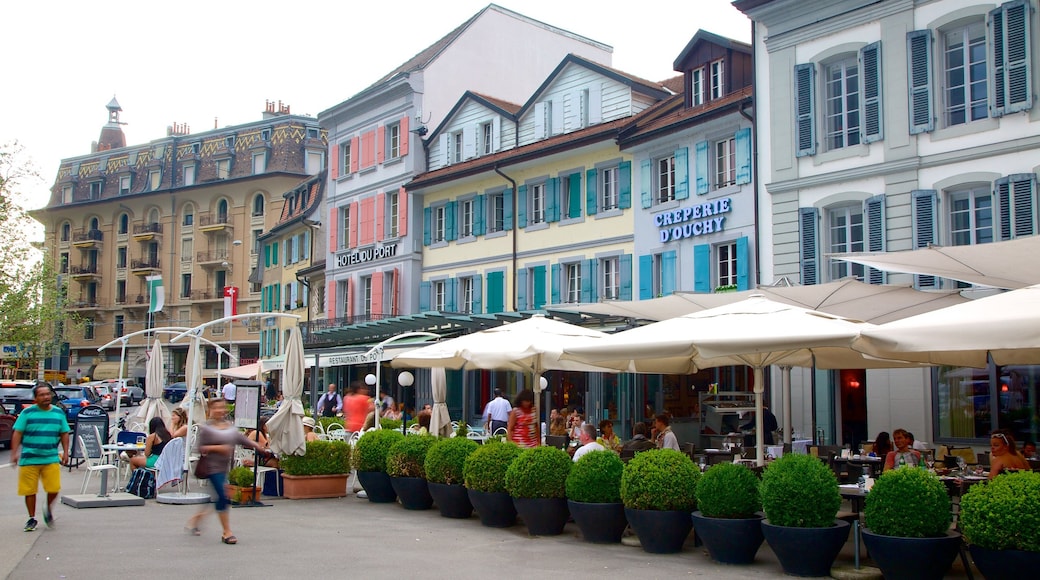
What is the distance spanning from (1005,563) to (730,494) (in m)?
2.40

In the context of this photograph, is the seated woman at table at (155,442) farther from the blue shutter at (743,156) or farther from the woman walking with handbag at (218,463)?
the blue shutter at (743,156)

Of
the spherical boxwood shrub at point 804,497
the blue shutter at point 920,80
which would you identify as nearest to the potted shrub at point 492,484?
the spherical boxwood shrub at point 804,497

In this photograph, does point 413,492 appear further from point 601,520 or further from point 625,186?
point 625,186

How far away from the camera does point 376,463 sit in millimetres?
14094

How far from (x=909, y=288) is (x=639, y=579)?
8120 millimetres

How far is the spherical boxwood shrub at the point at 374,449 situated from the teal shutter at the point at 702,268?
1157 cm

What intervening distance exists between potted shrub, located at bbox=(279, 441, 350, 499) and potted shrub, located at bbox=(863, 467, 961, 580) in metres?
8.62

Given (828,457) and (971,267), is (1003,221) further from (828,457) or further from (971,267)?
(828,457)

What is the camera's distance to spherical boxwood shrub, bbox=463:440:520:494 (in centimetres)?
1158

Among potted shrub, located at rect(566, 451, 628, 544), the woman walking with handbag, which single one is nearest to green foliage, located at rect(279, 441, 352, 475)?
the woman walking with handbag

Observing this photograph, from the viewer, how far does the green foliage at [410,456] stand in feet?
43.6

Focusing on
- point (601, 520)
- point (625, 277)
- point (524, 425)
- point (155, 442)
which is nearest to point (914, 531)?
point (601, 520)

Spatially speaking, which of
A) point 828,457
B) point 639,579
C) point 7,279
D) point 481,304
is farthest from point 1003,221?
point 7,279

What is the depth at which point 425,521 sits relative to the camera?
12.5m
